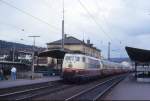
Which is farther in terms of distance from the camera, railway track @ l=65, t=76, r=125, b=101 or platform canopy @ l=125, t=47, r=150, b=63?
platform canopy @ l=125, t=47, r=150, b=63

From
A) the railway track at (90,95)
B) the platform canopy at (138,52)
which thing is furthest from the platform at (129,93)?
the platform canopy at (138,52)

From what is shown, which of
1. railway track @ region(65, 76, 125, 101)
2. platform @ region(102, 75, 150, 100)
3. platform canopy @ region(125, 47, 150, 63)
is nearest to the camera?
railway track @ region(65, 76, 125, 101)

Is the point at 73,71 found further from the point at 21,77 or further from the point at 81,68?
the point at 21,77

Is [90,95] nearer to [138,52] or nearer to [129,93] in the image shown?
[129,93]

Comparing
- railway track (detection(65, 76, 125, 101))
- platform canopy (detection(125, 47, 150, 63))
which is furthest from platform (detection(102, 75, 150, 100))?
platform canopy (detection(125, 47, 150, 63))

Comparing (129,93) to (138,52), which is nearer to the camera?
(129,93)

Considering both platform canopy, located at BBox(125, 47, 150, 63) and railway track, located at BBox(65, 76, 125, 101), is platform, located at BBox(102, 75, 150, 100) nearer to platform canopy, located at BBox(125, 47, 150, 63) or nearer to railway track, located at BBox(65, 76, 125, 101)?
railway track, located at BBox(65, 76, 125, 101)

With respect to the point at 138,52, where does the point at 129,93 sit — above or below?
below

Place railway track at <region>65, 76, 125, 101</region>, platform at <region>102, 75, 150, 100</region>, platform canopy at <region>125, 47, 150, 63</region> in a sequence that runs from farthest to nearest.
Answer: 1. platform canopy at <region>125, 47, 150, 63</region>
2. platform at <region>102, 75, 150, 100</region>
3. railway track at <region>65, 76, 125, 101</region>

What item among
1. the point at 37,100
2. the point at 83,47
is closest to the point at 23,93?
the point at 37,100

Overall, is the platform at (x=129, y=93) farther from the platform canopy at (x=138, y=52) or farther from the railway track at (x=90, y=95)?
the platform canopy at (x=138, y=52)

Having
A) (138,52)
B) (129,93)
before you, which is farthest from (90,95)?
(138,52)

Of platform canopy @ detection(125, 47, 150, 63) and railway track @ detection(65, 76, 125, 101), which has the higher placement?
platform canopy @ detection(125, 47, 150, 63)

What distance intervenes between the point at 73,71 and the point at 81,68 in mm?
1030
